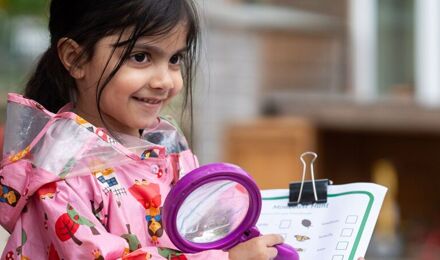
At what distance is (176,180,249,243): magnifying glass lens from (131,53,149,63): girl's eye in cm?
31

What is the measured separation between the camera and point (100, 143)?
6.82 ft

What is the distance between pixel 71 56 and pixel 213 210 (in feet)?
1.44

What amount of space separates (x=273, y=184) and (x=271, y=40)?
171 centimetres

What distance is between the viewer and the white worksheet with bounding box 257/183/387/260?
215 centimetres

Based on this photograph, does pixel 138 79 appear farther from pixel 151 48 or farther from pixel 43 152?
pixel 43 152

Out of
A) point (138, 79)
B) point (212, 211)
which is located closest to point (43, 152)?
point (138, 79)

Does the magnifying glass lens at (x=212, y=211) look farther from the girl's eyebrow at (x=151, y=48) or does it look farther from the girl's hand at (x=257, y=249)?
the girl's eyebrow at (x=151, y=48)

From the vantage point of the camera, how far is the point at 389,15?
956cm

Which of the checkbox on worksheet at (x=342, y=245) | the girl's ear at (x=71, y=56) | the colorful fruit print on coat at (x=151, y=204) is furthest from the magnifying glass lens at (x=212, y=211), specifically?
the girl's ear at (x=71, y=56)

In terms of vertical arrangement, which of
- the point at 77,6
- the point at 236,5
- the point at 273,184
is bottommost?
the point at 273,184

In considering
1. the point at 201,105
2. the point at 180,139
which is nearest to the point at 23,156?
the point at 180,139

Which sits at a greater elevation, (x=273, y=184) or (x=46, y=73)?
(x=46, y=73)

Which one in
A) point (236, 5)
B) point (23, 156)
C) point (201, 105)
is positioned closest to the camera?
point (23, 156)

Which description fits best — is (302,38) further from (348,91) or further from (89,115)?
(89,115)
